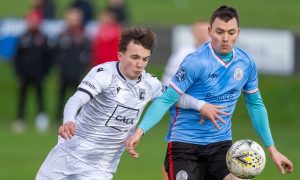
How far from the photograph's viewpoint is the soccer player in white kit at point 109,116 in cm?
834

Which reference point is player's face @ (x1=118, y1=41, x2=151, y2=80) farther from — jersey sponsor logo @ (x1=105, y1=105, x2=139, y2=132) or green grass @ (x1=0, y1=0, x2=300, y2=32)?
green grass @ (x1=0, y1=0, x2=300, y2=32)

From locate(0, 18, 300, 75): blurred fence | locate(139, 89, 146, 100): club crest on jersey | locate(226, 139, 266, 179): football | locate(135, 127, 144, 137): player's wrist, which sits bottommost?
locate(0, 18, 300, 75): blurred fence

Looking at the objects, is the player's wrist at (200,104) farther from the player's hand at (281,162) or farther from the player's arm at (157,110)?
the player's hand at (281,162)

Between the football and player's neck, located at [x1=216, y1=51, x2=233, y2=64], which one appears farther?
player's neck, located at [x1=216, y1=51, x2=233, y2=64]

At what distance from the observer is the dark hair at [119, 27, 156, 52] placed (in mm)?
8312

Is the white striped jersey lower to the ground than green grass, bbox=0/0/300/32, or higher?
higher

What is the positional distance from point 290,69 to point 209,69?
43.9 ft

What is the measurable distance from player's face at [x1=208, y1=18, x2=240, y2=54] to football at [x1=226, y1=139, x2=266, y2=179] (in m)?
0.91

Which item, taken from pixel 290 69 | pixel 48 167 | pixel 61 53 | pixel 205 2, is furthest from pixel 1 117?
pixel 48 167

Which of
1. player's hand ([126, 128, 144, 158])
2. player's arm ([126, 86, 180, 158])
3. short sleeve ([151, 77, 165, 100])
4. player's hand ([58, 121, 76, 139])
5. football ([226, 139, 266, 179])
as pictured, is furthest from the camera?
short sleeve ([151, 77, 165, 100])

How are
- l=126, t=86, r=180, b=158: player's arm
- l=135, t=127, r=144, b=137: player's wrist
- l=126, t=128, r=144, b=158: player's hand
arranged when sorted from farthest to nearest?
l=126, t=86, r=180, b=158: player's arm < l=135, t=127, r=144, b=137: player's wrist < l=126, t=128, r=144, b=158: player's hand

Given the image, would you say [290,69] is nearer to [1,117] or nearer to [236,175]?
[1,117]

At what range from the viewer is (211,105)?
27.3 ft

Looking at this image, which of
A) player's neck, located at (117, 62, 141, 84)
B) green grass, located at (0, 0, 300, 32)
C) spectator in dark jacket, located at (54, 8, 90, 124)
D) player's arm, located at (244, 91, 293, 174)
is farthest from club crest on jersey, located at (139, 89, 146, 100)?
green grass, located at (0, 0, 300, 32)
